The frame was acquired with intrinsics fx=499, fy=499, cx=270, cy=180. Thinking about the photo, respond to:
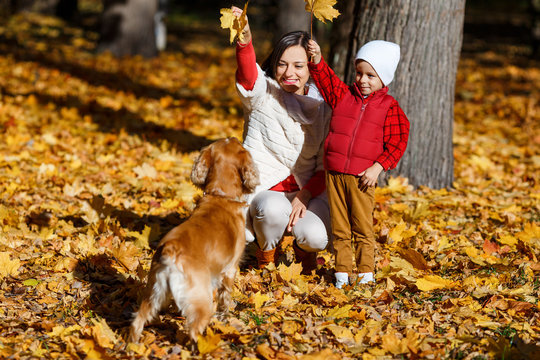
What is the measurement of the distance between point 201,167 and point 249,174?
310 mm

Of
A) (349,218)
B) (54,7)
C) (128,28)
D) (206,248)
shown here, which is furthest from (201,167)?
(54,7)

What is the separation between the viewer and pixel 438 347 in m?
2.97

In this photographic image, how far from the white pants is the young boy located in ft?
0.54

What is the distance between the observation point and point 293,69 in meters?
3.72

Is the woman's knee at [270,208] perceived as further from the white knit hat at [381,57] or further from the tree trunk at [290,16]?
the tree trunk at [290,16]

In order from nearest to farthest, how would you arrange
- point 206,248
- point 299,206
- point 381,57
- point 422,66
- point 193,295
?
point 193,295 < point 206,248 < point 381,57 < point 299,206 < point 422,66

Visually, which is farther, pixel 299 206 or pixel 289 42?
pixel 299 206

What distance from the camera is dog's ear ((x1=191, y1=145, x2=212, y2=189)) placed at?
10.4 ft

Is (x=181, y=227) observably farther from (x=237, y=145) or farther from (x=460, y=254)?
(x=460, y=254)

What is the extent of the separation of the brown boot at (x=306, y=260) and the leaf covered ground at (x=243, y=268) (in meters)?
0.12

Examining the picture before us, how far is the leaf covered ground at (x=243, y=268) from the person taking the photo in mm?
3027

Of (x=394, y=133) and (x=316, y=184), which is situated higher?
(x=394, y=133)

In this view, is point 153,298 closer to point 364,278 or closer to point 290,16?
point 364,278

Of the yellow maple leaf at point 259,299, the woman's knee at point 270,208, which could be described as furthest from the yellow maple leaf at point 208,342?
the woman's knee at point 270,208
